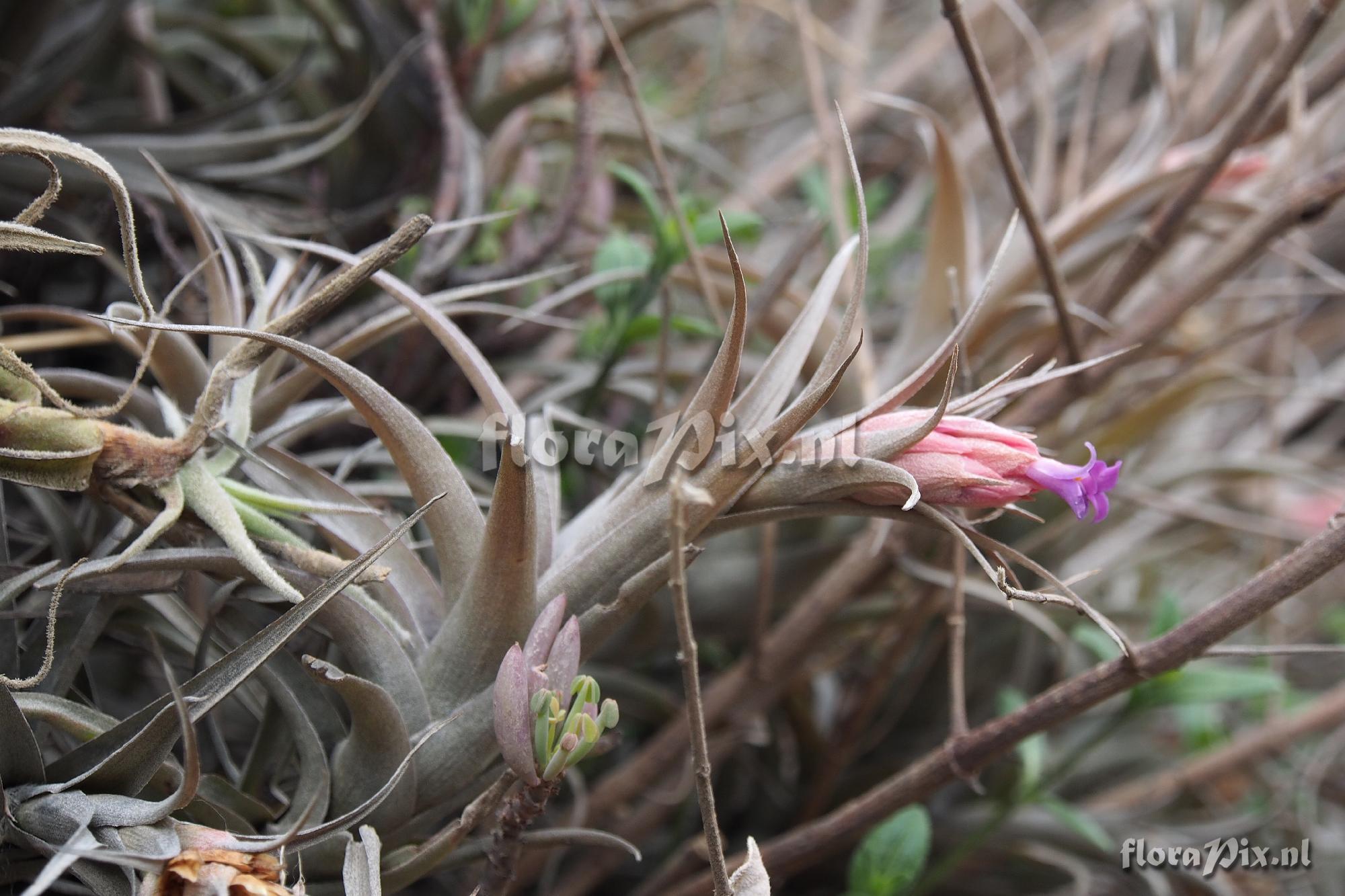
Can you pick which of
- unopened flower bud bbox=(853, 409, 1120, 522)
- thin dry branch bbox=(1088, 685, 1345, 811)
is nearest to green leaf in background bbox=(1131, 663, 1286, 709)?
thin dry branch bbox=(1088, 685, 1345, 811)

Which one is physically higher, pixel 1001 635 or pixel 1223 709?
pixel 1001 635

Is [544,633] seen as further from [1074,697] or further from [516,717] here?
[1074,697]

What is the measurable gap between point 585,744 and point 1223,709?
0.89 m

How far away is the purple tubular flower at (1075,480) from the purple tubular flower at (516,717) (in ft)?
0.62

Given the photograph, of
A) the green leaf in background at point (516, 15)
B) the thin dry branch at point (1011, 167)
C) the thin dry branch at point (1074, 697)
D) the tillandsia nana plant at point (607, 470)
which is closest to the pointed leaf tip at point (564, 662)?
the tillandsia nana plant at point (607, 470)

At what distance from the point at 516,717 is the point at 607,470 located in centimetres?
35

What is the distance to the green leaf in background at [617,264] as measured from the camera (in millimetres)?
641

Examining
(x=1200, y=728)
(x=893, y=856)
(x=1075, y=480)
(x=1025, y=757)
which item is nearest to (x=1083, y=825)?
(x=1025, y=757)

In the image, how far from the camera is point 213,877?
292mm

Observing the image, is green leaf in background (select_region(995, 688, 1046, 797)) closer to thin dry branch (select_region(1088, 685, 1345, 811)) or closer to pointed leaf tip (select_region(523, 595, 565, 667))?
thin dry branch (select_region(1088, 685, 1345, 811))

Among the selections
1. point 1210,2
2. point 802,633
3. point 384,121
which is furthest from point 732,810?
point 1210,2

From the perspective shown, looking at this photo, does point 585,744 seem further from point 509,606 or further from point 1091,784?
point 1091,784

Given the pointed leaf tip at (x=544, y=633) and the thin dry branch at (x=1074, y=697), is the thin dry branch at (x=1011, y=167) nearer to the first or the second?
the thin dry branch at (x=1074, y=697)

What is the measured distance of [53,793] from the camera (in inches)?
12.4
